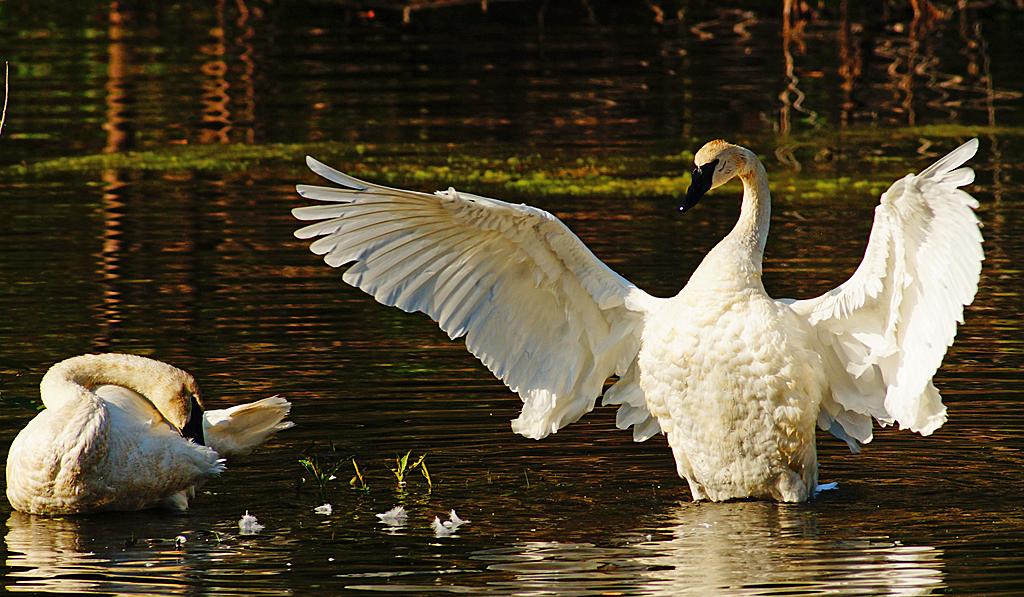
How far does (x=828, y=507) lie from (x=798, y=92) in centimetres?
1591

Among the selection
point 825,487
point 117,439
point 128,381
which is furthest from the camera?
point 128,381

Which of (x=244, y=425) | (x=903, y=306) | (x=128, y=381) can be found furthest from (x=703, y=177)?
(x=128, y=381)

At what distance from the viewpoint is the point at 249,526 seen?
316 inches

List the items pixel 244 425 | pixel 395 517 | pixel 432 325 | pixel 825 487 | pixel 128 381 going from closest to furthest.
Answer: pixel 395 517 → pixel 825 487 → pixel 128 381 → pixel 244 425 → pixel 432 325

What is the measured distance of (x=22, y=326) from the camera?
1212 centimetres

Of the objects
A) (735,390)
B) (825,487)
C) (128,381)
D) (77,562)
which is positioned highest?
(735,390)

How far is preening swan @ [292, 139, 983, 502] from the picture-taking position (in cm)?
808

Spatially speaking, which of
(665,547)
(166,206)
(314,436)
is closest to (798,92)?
(166,206)

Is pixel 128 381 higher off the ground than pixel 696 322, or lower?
lower

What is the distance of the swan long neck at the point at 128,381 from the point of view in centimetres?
876

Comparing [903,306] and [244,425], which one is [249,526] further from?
[903,306]

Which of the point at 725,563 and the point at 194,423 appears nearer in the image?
the point at 725,563

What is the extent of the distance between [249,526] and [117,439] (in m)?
0.89

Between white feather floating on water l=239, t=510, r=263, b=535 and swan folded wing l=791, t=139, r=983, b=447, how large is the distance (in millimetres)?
2586
